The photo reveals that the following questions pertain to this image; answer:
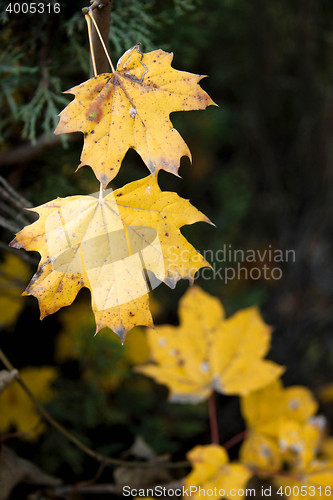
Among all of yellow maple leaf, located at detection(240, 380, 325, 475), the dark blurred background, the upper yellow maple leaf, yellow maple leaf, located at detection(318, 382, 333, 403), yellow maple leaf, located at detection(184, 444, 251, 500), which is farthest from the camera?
yellow maple leaf, located at detection(318, 382, 333, 403)

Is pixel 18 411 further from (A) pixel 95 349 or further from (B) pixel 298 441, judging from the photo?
(B) pixel 298 441

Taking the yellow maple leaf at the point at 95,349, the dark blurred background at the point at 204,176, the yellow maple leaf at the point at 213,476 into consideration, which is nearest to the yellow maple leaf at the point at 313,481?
the yellow maple leaf at the point at 213,476

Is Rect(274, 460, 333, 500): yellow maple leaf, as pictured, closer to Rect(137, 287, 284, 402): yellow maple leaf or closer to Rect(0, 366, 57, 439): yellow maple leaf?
Rect(137, 287, 284, 402): yellow maple leaf

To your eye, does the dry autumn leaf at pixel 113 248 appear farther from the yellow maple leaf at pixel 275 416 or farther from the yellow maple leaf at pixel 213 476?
the yellow maple leaf at pixel 275 416

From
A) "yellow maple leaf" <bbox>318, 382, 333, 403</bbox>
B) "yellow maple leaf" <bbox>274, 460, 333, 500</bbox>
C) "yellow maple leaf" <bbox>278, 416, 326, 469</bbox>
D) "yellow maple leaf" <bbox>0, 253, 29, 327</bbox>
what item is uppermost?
"yellow maple leaf" <bbox>0, 253, 29, 327</bbox>

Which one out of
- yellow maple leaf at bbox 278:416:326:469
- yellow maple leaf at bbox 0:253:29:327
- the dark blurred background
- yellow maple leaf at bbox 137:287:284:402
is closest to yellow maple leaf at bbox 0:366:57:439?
the dark blurred background

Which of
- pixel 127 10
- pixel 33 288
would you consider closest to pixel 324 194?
pixel 127 10

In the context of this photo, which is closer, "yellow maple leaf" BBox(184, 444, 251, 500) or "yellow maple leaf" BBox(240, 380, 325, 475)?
"yellow maple leaf" BBox(184, 444, 251, 500)

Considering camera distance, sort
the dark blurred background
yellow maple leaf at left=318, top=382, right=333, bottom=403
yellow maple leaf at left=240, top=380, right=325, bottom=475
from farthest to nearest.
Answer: yellow maple leaf at left=318, top=382, right=333, bottom=403 → yellow maple leaf at left=240, top=380, right=325, bottom=475 → the dark blurred background
